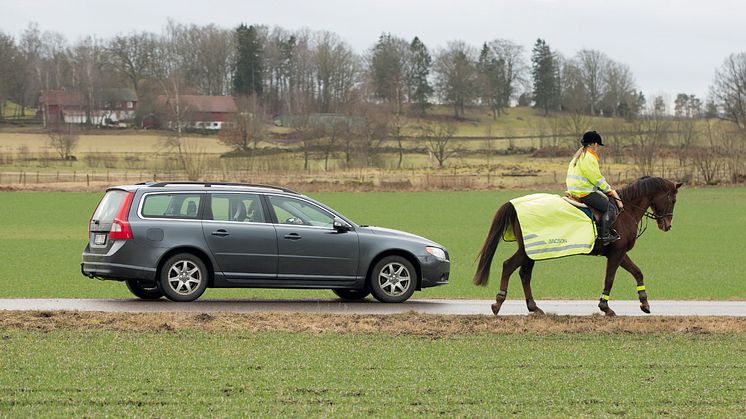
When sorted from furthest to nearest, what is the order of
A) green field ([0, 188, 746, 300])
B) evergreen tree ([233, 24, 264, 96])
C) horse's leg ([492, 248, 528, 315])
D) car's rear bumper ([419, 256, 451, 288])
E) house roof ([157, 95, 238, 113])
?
evergreen tree ([233, 24, 264, 96]) → house roof ([157, 95, 238, 113]) → green field ([0, 188, 746, 300]) → car's rear bumper ([419, 256, 451, 288]) → horse's leg ([492, 248, 528, 315])

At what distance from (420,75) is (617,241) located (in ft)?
475

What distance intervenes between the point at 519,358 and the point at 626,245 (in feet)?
13.6

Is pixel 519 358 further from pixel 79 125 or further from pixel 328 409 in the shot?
pixel 79 125

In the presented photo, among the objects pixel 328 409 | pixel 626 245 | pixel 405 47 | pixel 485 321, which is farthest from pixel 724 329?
pixel 405 47

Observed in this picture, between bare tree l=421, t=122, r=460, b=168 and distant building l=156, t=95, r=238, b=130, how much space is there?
70.0ft

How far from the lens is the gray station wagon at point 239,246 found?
15680 millimetres

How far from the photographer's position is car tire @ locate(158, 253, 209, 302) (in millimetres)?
15695

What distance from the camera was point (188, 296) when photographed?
623 inches

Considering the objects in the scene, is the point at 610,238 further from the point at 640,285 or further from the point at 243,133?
the point at 243,133

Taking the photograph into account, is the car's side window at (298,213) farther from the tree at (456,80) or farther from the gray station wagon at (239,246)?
the tree at (456,80)

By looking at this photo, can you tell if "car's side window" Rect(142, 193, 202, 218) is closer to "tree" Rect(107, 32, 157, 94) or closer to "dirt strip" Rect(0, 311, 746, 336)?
"dirt strip" Rect(0, 311, 746, 336)

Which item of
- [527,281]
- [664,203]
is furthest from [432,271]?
[664,203]

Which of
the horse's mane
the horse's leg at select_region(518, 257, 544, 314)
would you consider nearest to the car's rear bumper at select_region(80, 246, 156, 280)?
the horse's leg at select_region(518, 257, 544, 314)

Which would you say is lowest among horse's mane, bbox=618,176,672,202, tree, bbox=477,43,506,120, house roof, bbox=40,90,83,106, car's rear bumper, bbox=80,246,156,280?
car's rear bumper, bbox=80,246,156,280
